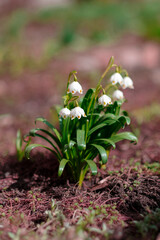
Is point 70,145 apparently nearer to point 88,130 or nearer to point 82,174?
point 88,130

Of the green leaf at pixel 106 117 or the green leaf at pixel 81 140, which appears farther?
the green leaf at pixel 106 117

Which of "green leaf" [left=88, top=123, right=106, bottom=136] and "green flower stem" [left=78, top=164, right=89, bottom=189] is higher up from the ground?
"green leaf" [left=88, top=123, right=106, bottom=136]

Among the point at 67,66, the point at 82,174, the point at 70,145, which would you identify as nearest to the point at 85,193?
the point at 82,174

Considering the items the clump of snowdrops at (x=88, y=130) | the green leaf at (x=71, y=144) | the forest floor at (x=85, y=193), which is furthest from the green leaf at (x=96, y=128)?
the forest floor at (x=85, y=193)

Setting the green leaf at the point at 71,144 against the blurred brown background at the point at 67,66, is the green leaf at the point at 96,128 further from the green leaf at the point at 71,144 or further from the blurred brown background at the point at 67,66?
the blurred brown background at the point at 67,66

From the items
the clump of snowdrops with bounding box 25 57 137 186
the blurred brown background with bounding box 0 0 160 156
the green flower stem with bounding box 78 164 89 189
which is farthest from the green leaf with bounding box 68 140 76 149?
the blurred brown background with bounding box 0 0 160 156

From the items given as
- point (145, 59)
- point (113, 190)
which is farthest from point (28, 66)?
point (113, 190)

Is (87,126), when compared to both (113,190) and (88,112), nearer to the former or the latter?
(88,112)

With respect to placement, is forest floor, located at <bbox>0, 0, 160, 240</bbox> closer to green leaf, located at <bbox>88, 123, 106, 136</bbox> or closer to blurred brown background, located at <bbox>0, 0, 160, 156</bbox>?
blurred brown background, located at <bbox>0, 0, 160, 156</bbox>
